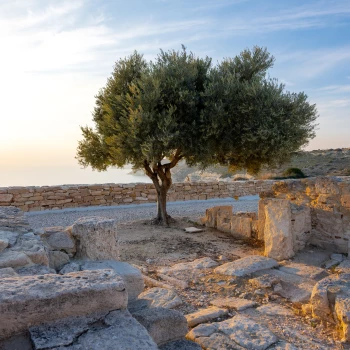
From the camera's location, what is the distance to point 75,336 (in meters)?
2.09

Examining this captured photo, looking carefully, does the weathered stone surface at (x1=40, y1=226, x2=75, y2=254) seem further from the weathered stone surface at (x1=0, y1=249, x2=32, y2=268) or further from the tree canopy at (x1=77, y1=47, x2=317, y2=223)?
the tree canopy at (x1=77, y1=47, x2=317, y2=223)

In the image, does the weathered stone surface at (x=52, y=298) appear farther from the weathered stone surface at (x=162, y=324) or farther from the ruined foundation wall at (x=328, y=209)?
the ruined foundation wall at (x=328, y=209)

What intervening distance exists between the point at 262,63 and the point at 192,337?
8.88 metres

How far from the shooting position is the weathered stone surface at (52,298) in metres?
2.09

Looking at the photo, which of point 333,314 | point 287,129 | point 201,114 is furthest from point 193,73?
point 333,314

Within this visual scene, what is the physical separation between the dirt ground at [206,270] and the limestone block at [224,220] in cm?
22

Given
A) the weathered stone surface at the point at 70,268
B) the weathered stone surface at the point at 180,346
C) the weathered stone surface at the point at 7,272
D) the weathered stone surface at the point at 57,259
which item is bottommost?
the weathered stone surface at the point at 180,346

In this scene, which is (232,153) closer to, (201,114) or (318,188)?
(201,114)

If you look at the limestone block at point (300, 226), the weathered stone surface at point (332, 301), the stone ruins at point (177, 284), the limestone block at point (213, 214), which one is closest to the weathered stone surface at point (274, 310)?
the stone ruins at point (177, 284)

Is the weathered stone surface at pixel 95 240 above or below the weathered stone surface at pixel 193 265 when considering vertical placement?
above

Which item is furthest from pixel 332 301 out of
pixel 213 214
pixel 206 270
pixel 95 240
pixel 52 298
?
pixel 213 214

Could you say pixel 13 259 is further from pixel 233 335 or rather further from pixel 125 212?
pixel 125 212

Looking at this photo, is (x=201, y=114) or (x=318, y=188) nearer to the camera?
(x=318, y=188)

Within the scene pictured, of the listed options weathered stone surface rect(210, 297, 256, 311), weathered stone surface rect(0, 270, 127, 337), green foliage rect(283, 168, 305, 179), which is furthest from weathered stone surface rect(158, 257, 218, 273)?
green foliage rect(283, 168, 305, 179)
